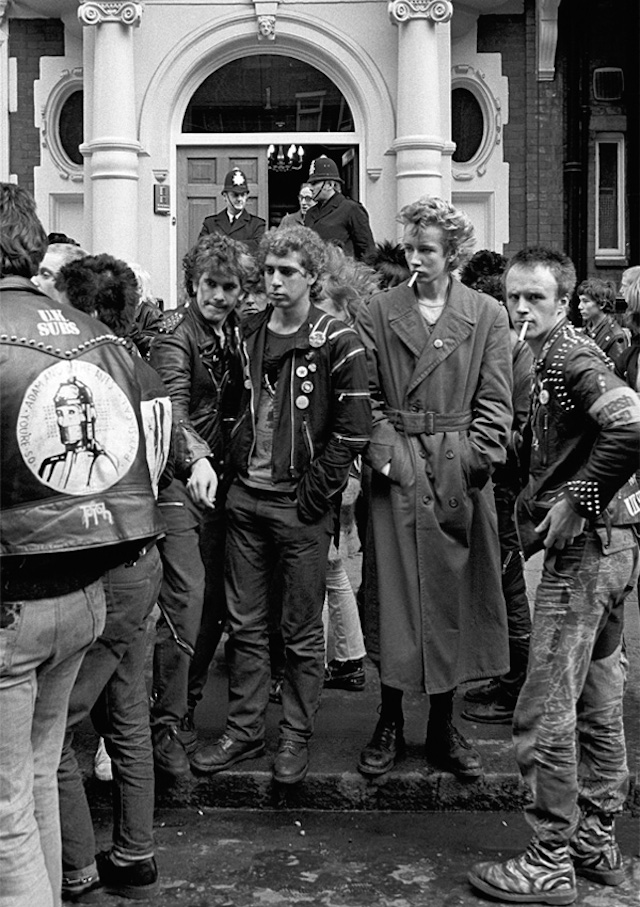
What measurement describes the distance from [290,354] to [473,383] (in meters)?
0.74

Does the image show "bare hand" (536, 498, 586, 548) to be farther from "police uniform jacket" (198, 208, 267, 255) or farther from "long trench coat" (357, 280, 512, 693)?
"police uniform jacket" (198, 208, 267, 255)

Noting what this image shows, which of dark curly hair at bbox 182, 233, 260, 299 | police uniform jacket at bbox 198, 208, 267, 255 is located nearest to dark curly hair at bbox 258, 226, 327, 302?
dark curly hair at bbox 182, 233, 260, 299

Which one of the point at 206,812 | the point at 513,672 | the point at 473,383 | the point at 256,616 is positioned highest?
the point at 473,383

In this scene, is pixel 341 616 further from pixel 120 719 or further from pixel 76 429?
pixel 76 429

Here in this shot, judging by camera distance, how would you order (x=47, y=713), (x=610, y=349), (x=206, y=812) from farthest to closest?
(x=610, y=349), (x=206, y=812), (x=47, y=713)

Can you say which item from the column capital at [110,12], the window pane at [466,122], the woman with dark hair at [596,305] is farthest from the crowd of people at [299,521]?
the window pane at [466,122]

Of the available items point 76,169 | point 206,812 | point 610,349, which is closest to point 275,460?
point 206,812

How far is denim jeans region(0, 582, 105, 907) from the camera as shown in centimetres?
298

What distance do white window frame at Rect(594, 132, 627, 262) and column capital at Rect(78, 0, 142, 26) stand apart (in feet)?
18.2

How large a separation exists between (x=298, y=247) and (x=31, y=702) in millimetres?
2301

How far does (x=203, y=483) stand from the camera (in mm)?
4582

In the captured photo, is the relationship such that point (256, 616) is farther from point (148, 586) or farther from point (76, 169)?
point (76, 169)

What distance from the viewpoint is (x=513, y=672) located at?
18.1 ft

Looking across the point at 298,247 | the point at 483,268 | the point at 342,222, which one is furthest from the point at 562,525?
the point at 342,222
